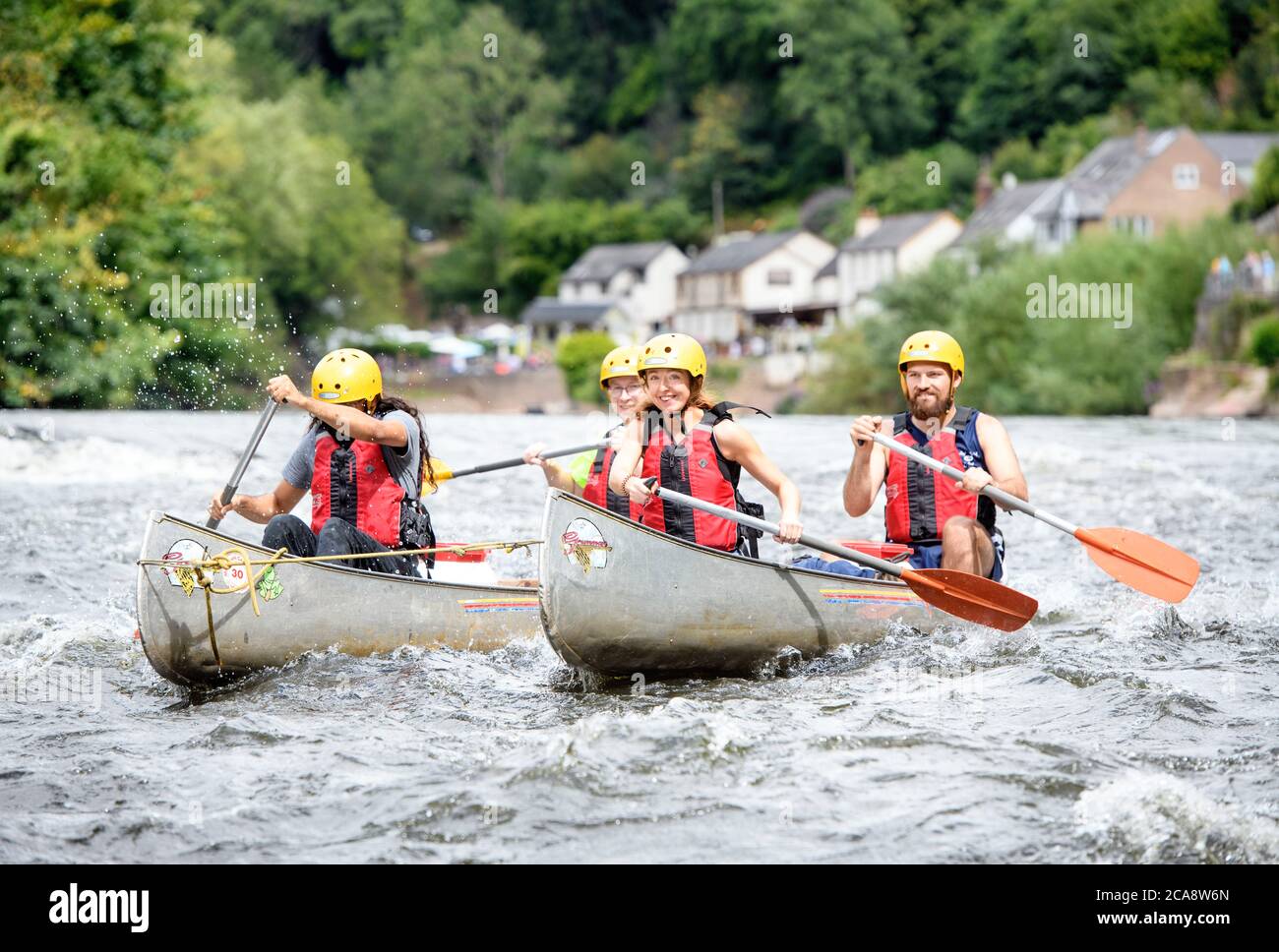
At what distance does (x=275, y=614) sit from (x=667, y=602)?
1835 millimetres

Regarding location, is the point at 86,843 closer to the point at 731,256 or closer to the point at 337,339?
the point at 337,339

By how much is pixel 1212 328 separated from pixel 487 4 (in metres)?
66.8

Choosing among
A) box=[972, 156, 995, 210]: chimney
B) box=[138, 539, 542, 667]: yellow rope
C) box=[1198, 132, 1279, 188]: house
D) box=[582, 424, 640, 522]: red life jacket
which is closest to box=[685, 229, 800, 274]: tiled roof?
box=[972, 156, 995, 210]: chimney

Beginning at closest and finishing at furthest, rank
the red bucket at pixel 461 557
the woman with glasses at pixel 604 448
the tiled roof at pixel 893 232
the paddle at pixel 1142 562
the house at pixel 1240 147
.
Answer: the woman with glasses at pixel 604 448 < the paddle at pixel 1142 562 < the red bucket at pixel 461 557 < the house at pixel 1240 147 < the tiled roof at pixel 893 232

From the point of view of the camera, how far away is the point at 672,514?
8.49 m

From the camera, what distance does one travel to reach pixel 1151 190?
193 ft

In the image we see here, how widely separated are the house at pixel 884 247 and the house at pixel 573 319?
9.86 m

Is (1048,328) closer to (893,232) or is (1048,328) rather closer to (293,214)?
(293,214)

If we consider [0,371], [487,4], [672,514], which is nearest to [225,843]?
[672,514]

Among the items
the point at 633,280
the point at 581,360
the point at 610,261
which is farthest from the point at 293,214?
the point at 610,261

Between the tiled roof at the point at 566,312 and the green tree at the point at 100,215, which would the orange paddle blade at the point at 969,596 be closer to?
the green tree at the point at 100,215

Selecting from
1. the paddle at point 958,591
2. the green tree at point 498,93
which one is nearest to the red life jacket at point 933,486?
the paddle at point 958,591

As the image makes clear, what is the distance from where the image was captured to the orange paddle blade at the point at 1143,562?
941 cm

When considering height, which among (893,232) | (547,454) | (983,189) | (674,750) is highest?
(983,189)
